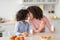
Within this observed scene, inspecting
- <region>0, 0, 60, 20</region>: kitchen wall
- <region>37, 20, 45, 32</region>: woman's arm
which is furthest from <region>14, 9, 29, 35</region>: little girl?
<region>0, 0, 60, 20</region>: kitchen wall

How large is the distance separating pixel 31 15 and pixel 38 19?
0.55 ft

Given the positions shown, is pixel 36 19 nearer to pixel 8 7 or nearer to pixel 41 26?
pixel 41 26

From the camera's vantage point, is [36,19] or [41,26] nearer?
[41,26]

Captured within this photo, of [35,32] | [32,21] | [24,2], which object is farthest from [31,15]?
[24,2]

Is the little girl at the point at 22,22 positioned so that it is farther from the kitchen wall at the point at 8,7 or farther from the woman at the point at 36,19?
the kitchen wall at the point at 8,7

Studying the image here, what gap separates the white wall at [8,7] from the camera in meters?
4.62

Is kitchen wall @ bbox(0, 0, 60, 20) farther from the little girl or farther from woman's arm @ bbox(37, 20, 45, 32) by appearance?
woman's arm @ bbox(37, 20, 45, 32)

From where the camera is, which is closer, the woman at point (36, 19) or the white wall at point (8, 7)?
the woman at point (36, 19)

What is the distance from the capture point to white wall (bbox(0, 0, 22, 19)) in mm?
4621

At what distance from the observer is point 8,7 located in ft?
15.3

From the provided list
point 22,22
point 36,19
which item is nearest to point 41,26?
point 36,19

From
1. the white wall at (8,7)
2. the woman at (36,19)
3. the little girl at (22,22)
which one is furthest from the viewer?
the white wall at (8,7)

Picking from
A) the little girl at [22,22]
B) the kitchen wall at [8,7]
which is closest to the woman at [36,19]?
the little girl at [22,22]

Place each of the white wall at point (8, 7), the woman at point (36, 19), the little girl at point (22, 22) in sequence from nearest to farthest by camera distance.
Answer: the little girl at point (22, 22) < the woman at point (36, 19) < the white wall at point (8, 7)
